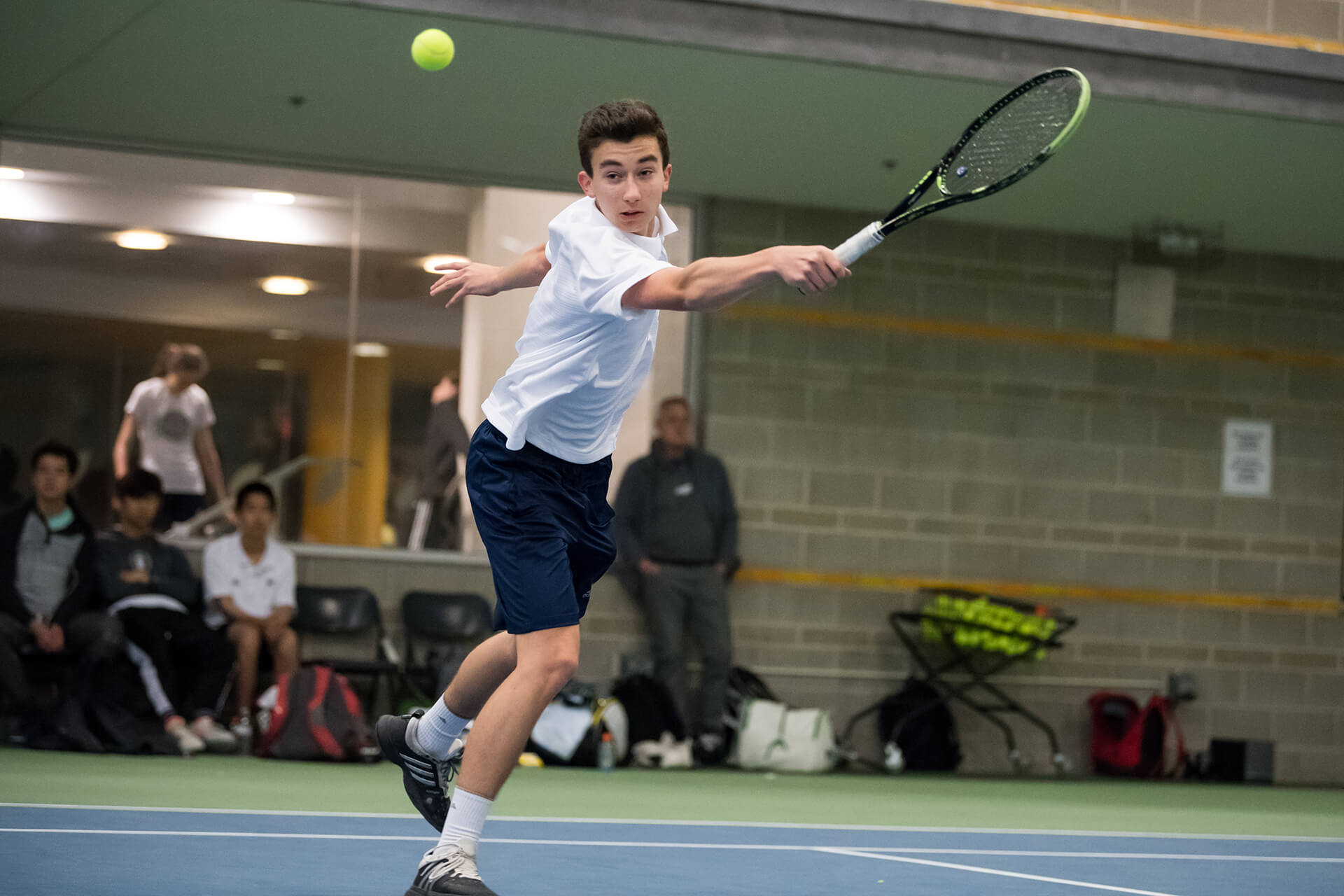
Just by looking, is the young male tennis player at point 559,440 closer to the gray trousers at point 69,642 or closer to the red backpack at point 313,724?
the red backpack at point 313,724

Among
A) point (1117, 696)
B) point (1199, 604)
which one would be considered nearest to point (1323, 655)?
point (1199, 604)

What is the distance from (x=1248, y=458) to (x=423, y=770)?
28.2 ft

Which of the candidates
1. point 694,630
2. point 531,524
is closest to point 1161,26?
point 694,630

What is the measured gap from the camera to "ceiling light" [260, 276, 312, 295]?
955 cm

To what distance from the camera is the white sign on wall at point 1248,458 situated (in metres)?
11.0

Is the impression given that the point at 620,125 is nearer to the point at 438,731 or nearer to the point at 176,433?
the point at 438,731

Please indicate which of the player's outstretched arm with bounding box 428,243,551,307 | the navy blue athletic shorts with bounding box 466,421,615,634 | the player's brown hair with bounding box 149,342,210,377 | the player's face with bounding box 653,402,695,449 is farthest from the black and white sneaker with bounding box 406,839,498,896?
the player's brown hair with bounding box 149,342,210,377

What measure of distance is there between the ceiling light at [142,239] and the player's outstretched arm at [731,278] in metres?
6.93

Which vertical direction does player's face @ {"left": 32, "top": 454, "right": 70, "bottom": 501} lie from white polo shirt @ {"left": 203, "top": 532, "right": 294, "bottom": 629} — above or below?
above

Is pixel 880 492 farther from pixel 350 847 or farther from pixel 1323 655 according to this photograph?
pixel 350 847

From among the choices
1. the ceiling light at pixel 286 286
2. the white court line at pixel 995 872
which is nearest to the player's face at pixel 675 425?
the ceiling light at pixel 286 286

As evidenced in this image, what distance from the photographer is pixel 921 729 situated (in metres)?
9.88

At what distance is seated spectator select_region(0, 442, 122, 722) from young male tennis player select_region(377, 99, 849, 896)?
4.90 m

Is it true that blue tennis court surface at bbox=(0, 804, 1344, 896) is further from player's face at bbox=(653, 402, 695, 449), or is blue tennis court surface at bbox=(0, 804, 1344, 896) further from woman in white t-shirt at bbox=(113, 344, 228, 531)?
woman in white t-shirt at bbox=(113, 344, 228, 531)
